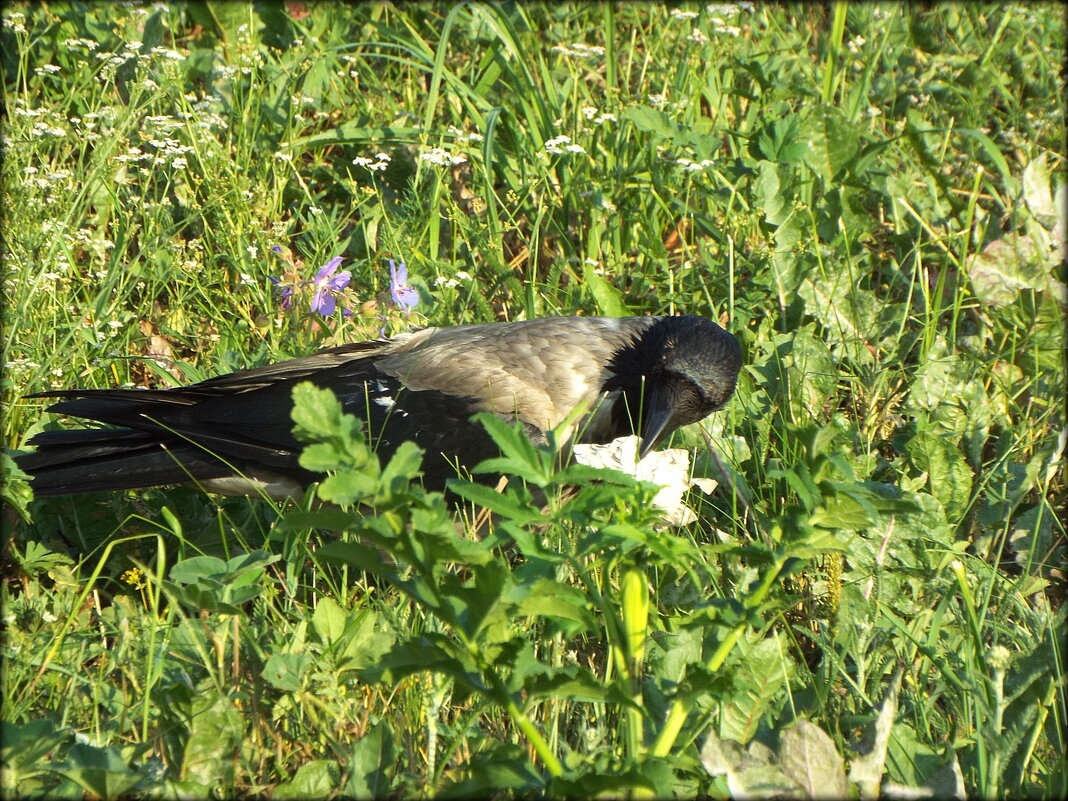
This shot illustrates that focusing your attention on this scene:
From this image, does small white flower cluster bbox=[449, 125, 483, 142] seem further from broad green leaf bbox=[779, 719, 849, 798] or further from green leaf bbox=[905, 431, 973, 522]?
broad green leaf bbox=[779, 719, 849, 798]

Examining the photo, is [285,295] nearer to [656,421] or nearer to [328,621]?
[656,421]

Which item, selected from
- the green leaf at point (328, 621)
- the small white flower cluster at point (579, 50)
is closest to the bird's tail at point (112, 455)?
the green leaf at point (328, 621)

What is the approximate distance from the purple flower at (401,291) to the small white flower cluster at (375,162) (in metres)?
0.66

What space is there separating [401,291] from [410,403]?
2.28 ft

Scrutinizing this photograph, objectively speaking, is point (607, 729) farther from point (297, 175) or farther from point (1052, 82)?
point (1052, 82)

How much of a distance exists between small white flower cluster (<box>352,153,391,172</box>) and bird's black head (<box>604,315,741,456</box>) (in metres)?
1.57

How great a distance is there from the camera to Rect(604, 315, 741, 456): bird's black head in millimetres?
4051

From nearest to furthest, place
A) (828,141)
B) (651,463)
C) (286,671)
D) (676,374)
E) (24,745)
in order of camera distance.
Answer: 1. (24,745)
2. (286,671)
3. (651,463)
4. (676,374)
5. (828,141)

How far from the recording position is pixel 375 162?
18.1 feet

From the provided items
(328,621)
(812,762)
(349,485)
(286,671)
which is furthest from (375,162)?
(812,762)

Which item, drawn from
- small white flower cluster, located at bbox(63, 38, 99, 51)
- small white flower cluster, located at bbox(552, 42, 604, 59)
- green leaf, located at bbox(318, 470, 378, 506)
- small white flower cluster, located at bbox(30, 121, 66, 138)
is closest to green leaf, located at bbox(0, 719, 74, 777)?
green leaf, located at bbox(318, 470, 378, 506)

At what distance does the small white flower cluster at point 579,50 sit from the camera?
18.9 ft

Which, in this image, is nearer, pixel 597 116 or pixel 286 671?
pixel 286 671

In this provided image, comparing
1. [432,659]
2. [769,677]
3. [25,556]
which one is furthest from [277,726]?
[25,556]
